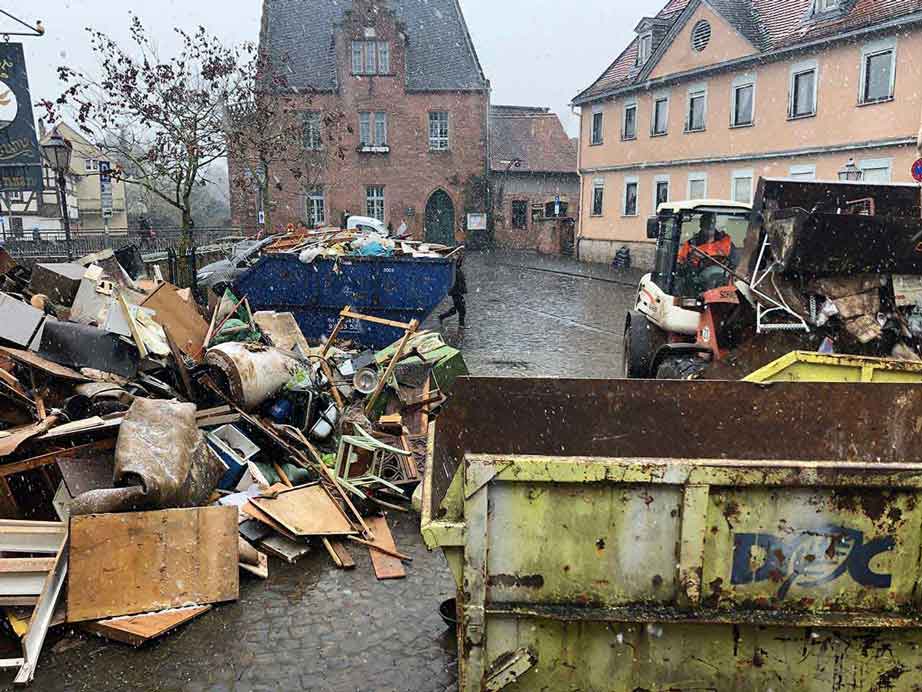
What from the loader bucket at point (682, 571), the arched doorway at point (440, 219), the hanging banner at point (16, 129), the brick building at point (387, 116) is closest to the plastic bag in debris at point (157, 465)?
the loader bucket at point (682, 571)

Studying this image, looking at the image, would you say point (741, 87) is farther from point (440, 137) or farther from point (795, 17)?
point (440, 137)

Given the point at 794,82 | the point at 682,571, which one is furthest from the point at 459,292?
the point at 794,82

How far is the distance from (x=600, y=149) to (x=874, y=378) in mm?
28171

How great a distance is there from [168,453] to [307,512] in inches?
45.6

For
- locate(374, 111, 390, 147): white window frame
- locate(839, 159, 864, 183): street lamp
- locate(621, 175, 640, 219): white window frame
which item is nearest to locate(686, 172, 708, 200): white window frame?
locate(621, 175, 640, 219): white window frame

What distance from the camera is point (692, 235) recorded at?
28.5 ft

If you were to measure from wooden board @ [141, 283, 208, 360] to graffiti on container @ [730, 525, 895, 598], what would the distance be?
270 inches

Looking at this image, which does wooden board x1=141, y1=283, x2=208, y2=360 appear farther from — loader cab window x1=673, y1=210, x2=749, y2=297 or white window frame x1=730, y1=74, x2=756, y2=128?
white window frame x1=730, y1=74, x2=756, y2=128

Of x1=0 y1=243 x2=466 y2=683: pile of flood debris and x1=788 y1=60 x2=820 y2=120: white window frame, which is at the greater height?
x1=788 y1=60 x2=820 y2=120: white window frame

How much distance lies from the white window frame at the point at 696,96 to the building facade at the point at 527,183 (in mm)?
11676

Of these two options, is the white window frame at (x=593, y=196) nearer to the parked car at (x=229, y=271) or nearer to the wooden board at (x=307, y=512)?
the parked car at (x=229, y=271)

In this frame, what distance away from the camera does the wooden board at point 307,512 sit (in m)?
5.55

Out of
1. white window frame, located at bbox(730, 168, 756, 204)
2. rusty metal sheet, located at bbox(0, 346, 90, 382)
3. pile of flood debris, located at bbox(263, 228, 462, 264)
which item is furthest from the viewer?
white window frame, located at bbox(730, 168, 756, 204)

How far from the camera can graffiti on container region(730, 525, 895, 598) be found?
9.46 ft
